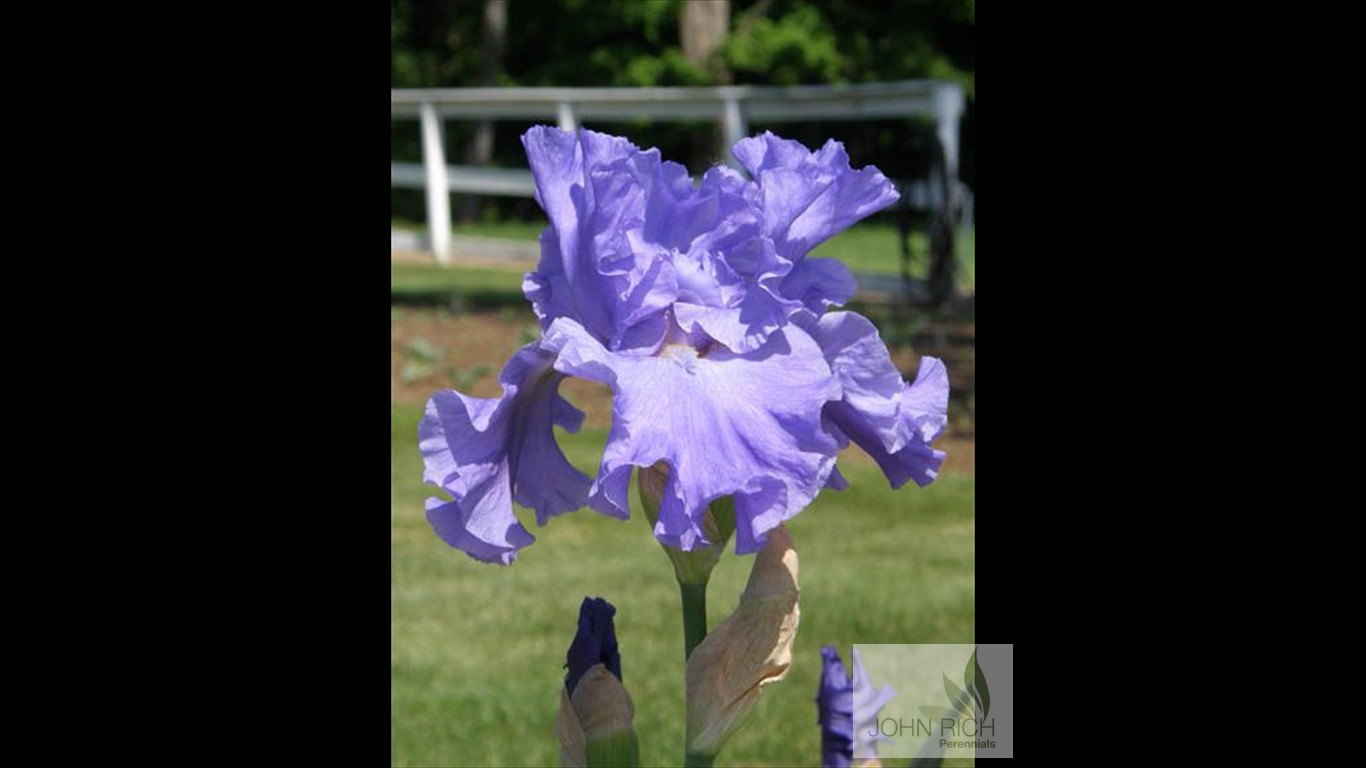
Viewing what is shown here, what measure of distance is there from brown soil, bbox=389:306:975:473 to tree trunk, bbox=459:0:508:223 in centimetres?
1191

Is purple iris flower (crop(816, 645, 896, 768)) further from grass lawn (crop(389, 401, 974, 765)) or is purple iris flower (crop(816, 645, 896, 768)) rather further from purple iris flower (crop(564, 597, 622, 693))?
grass lawn (crop(389, 401, 974, 765))

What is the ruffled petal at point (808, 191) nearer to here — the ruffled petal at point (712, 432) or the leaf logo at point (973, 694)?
the ruffled petal at point (712, 432)

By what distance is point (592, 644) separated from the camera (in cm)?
167

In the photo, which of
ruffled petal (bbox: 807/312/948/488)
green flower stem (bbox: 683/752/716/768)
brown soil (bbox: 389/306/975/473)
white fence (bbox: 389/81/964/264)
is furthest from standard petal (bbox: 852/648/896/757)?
white fence (bbox: 389/81/964/264)

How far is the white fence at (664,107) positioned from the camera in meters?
11.9

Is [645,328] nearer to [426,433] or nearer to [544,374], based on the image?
[544,374]

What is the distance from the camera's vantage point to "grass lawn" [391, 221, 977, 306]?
11.8m

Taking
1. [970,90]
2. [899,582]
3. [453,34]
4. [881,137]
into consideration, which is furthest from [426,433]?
[453,34]

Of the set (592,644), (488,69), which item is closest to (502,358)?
(592,644)

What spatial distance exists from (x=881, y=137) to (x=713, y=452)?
19.4 meters

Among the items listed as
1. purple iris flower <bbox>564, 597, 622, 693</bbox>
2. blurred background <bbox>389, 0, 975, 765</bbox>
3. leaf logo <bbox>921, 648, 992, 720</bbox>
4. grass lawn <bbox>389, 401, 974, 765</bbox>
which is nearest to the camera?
purple iris flower <bbox>564, 597, 622, 693</bbox>

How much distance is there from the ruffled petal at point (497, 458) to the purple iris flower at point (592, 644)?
117 millimetres

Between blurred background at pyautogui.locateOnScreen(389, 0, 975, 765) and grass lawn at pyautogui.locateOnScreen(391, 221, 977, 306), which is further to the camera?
grass lawn at pyautogui.locateOnScreen(391, 221, 977, 306)

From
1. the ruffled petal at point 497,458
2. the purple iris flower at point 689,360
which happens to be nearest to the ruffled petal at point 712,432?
the purple iris flower at point 689,360
